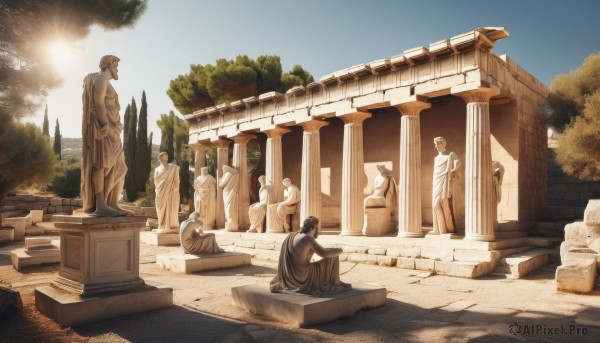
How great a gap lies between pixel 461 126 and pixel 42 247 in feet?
40.4

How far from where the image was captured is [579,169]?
11.8 meters

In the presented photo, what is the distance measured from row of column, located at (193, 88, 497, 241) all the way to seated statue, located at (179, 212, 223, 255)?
431 cm

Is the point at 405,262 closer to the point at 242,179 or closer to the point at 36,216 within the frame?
the point at 242,179

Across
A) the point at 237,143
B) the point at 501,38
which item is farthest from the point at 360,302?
the point at 237,143

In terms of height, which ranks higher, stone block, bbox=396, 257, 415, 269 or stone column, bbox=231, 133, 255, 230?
stone column, bbox=231, 133, 255, 230

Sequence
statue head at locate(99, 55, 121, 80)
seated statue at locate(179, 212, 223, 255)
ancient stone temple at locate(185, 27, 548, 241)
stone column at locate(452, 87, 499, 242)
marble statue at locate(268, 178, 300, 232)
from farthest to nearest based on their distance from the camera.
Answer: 1. marble statue at locate(268, 178, 300, 232)
2. ancient stone temple at locate(185, 27, 548, 241)
3. stone column at locate(452, 87, 499, 242)
4. seated statue at locate(179, 212, 223, 255)
5. statue head at locate(99, 55, 121, 80)

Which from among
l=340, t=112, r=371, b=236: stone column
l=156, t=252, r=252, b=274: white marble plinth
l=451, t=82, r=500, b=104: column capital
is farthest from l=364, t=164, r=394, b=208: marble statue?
l=156, t=252, r=252, b=274: white marble plinth

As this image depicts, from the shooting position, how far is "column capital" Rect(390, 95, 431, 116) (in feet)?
39.0

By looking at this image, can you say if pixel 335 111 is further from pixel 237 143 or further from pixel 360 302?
pixel 360 302

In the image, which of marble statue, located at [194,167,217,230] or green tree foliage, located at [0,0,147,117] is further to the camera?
marble statue, located at [194,167,217,230]

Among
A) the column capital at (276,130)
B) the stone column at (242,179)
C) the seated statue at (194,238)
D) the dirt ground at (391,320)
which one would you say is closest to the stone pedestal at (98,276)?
the dirt ground at (391,320)

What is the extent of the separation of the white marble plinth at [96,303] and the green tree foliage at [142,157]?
25330mm

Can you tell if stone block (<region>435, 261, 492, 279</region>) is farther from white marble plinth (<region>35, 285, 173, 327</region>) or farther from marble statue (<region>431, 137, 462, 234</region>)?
white marble plinth (<region>35, 285, 173, 327</region>)

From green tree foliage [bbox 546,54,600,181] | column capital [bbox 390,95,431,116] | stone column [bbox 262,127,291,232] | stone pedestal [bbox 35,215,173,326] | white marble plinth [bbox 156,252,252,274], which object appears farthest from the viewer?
stone column [bbox 262,127,291,232]
